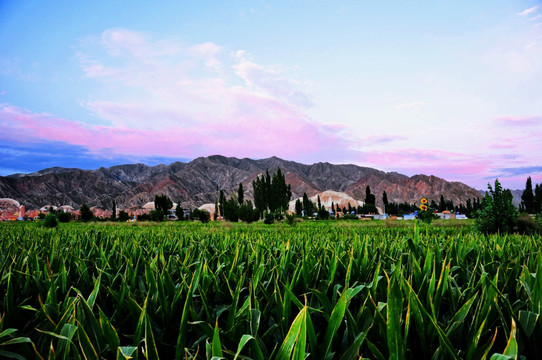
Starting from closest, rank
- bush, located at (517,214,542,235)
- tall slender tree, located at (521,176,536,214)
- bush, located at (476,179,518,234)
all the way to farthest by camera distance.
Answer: bush, located at (476,179,518,234)
bush, located at (517,214,542,235)
tall slender tree, located at (521,176,536,214)

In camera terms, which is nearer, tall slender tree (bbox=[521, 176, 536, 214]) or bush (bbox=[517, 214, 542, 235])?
bush (bbox=[517, 214, 542, 235])

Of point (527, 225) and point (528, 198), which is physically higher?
point (528, 198)

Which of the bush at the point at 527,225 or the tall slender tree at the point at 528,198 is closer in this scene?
the bush at the point at 527,225

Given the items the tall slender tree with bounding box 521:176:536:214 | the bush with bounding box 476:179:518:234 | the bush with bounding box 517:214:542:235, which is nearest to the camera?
the bush with bounding box 476:179:518:234

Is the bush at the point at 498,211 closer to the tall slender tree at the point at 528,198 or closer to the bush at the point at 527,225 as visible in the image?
the bush at the point at 527,225

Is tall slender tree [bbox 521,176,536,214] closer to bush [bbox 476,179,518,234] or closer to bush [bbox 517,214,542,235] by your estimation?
bush [bbox 517,214,542,235]

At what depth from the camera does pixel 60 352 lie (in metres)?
1.16

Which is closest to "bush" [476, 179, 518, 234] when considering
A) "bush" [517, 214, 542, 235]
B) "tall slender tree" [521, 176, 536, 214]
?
"bush" [517, 214, 542, 235]

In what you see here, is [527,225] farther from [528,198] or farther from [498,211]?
[528,198]

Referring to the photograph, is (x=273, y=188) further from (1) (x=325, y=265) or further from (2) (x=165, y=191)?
(2) (x=165, y=191)

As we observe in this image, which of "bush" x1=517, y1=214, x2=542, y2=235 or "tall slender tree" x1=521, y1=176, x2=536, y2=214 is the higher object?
"tall slender tree" x1=521, y1=176, x2=536, y2=214

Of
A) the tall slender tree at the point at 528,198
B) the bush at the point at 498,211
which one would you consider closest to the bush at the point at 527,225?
the bush at the point at 498,211

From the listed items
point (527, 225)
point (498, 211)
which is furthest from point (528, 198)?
point (498, 211)

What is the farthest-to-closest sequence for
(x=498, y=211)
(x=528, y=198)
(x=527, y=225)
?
(x=528, y=198) → (x=527, y=225) → (x=498, y=211)
